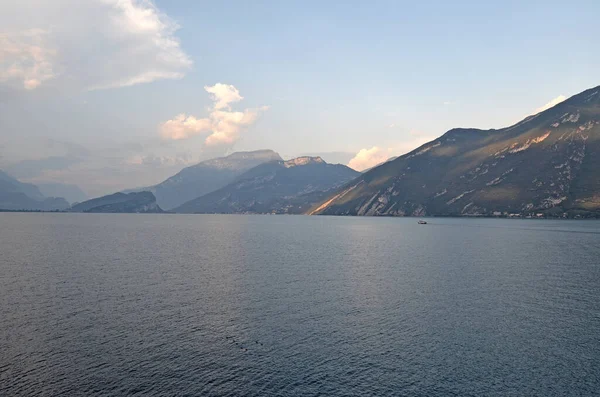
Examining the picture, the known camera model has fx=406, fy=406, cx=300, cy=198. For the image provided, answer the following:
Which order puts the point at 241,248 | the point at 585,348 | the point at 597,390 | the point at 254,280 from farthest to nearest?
the point at 241,248 < the point at 254,280 < the point at 585,348 < the point at 597,390

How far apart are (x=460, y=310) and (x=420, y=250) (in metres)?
108

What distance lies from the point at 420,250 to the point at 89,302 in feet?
475

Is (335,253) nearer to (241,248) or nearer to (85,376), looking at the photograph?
(241,248)

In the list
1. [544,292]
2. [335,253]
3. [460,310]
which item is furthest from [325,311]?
[335,253]

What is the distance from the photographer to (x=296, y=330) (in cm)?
6831

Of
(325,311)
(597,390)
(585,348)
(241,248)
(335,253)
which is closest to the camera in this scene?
(597,390)

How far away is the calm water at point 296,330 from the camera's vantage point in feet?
161

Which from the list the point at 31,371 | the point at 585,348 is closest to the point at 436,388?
the point at 585,348

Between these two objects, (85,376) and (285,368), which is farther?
(285,368)

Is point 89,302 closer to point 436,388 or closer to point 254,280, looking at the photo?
point 254,280

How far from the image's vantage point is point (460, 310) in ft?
270

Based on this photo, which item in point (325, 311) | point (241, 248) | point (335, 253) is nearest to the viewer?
point (325, 311)

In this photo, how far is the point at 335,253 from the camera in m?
178

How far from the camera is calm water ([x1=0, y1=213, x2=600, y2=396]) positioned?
4912 centimetres
